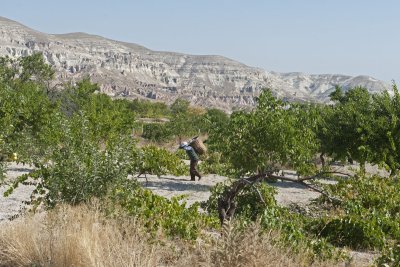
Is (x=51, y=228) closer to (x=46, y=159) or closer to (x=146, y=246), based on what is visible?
(x=146, y=246)

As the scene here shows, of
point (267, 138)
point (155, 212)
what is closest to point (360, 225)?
point (155, 212)

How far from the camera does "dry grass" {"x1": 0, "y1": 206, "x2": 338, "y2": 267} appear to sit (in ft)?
14.5

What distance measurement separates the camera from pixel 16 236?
5441mm

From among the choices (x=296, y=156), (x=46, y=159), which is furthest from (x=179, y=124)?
(x=46, y=159)

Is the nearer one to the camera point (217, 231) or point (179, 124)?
point (217, 231)

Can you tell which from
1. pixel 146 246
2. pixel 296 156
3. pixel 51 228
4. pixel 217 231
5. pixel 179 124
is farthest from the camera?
pixel 179 124

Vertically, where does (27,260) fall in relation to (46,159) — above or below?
below

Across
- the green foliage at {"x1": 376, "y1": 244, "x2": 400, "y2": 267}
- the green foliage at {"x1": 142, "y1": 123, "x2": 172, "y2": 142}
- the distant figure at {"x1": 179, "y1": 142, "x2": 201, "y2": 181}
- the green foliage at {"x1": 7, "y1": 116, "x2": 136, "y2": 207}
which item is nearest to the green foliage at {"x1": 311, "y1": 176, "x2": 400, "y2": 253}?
the green foliage at {"x1": 376, "y1": 244, "x2": 400, "y2": 267}

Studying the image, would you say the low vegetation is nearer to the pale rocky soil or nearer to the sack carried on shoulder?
the pale rocky soil

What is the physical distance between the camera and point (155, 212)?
21.2 feet

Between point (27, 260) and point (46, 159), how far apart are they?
6.58 feet

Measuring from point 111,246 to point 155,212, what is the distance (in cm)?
159

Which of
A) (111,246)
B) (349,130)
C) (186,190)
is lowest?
(186,190)

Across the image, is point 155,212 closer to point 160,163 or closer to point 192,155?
point 192,155
